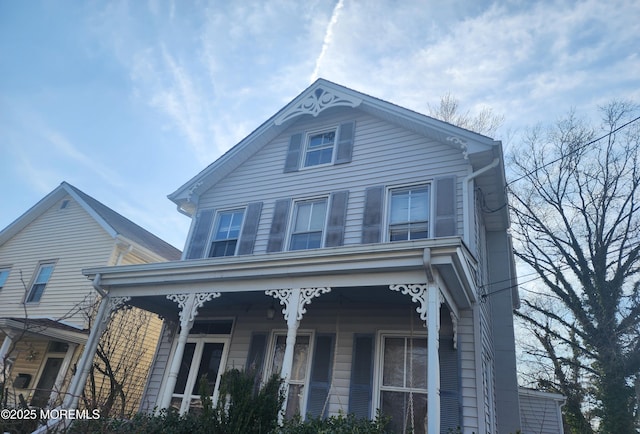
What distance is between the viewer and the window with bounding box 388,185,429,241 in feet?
24.0

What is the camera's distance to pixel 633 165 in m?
13.0

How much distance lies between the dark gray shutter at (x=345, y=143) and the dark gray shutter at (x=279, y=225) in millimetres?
1573

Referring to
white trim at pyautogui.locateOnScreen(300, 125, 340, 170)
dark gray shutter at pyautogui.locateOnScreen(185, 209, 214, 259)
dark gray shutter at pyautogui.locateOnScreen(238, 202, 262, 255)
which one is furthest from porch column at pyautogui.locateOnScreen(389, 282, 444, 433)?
dark gray shutter at pyautogui.locateOnScreen(185, 209, 214, 259)

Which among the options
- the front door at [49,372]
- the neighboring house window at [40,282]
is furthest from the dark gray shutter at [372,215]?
the neighboring house window at [40,282]

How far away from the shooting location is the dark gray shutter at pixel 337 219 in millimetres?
7793

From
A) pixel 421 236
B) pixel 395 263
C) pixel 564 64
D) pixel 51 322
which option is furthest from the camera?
pixel 51 322

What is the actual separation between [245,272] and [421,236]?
10.8ft

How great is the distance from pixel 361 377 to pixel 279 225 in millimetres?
3700

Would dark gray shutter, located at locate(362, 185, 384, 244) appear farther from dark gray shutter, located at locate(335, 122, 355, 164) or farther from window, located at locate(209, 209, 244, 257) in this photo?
window, located at locate(209, 209, 244, 257)

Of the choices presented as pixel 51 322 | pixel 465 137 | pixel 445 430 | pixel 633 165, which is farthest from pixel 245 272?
pixel 633 165

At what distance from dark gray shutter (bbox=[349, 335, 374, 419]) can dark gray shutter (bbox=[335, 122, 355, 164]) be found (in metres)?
4.02

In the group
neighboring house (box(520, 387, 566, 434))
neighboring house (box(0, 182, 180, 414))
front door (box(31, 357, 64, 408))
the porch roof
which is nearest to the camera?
the porch roof

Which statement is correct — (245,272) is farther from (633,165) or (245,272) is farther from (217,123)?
(633,165)

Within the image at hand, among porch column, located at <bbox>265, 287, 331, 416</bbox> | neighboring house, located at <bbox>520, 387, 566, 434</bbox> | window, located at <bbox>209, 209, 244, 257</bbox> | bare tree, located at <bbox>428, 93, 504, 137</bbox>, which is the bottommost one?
neighboring house, located at <bbox>520, 387, 566, 434</bbox>
